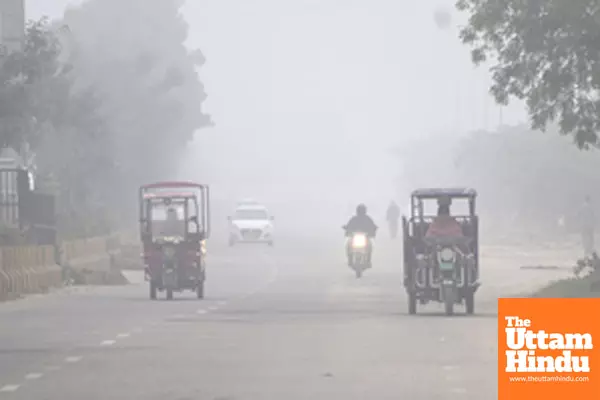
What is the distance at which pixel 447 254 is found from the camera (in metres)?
28.8

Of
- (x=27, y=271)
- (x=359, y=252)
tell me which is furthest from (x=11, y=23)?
(x=27, y=271)

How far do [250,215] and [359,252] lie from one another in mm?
42418

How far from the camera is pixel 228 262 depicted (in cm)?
6562

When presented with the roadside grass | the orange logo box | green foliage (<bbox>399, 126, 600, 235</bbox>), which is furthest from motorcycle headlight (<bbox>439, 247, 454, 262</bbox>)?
green foliage (<bbox>399, 126, 600, 235</bbox>)

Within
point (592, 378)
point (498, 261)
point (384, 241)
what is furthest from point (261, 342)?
point (384, 241)

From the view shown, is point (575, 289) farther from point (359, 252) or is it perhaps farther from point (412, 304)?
point (359, 252)

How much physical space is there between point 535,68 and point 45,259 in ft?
42.4

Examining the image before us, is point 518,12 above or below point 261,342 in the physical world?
above

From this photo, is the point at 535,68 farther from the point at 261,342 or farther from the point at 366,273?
the point at 366,273

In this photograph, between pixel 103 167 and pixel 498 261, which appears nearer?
pixel 498 261

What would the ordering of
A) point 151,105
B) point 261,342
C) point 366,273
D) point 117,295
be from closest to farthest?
point 261,342
point 117,295
point 366,273
point 151,105

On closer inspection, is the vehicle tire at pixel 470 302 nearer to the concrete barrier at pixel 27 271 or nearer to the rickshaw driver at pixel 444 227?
the rickshaw driver at pixel 444 227

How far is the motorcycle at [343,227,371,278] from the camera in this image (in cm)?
4928

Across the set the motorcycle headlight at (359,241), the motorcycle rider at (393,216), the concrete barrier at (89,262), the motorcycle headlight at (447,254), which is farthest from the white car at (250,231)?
the motorcycle headlight at (447,254)
